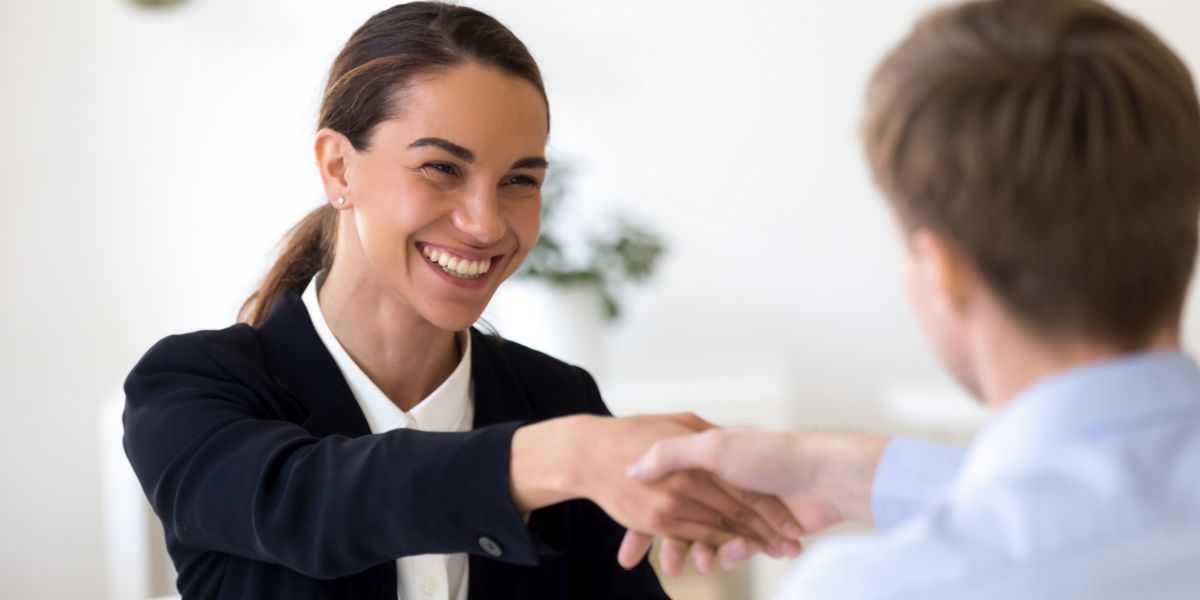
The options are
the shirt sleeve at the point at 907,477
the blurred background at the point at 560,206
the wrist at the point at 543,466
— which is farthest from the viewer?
the blurred background at the point at 560,206

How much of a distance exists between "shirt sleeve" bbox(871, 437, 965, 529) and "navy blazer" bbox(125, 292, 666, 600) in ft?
1.09

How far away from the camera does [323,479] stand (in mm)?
1164

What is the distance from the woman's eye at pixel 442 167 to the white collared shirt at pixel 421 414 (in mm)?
225

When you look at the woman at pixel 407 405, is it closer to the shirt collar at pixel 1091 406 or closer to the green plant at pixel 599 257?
the shirt collar at pixel 1091 406

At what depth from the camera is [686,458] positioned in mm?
1222

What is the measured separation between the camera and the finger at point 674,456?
1.19 meters

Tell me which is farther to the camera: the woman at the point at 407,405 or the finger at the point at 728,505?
the finger at the point at 728,505

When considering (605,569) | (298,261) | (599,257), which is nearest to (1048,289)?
(605,569)

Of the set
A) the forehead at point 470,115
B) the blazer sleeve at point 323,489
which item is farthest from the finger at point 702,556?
the forehead at point 470,115

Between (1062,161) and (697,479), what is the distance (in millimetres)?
611

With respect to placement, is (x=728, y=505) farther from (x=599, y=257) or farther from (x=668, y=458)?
(x=599, y=257)

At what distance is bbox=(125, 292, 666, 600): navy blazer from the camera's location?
1143 mm

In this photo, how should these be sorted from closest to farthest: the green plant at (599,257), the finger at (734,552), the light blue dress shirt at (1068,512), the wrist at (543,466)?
the light blue dress shirt at (1068,512) < the wrist at (543,466) < the finger at (734,552) < the green plant at (599,257)

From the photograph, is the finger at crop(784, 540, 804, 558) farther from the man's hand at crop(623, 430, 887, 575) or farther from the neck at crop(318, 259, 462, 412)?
the neck at crop(318, 259, 462, 412)
